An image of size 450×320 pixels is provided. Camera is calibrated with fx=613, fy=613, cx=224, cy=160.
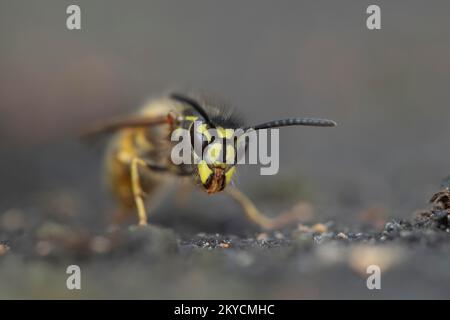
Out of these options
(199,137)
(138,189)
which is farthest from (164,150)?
(199,137)

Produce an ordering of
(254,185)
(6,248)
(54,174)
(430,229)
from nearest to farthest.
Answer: (430,229), (6,248), (254,185), (54,174)

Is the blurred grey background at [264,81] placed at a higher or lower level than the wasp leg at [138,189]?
higher

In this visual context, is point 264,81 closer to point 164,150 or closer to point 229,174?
point 164,150

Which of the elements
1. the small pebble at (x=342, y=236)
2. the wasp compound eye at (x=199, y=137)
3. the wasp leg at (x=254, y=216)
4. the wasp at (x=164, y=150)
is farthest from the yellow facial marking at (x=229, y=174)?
the wasp leg at (x=254, y=216)

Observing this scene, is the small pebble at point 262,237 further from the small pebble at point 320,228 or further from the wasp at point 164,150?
the wasp at point 164,150
